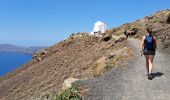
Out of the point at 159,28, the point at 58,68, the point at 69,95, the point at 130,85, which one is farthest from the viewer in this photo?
the point at 58,68

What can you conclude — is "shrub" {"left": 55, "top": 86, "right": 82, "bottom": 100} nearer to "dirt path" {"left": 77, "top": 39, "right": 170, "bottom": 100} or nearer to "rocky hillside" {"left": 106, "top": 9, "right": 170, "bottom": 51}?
"dirt path" {"left": 77, "top": 39, "right": 170, "bottom": 100}

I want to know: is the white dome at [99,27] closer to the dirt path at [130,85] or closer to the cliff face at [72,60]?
the cliff face at [72,60]

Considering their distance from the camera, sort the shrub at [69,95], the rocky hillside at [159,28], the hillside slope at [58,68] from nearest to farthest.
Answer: the shrub at [69,95] → the rocky hillside at [159,28] → the hillside slope at [58,68]

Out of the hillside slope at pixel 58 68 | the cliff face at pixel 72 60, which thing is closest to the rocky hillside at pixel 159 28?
the cliff face at pixel 72 60

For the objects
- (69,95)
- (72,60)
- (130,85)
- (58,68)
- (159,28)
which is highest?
(159,28)

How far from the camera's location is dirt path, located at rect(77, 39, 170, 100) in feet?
61.8

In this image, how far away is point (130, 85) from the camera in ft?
68.3

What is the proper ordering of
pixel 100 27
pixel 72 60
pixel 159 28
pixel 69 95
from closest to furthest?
pixel 69 95, pixel 159 28, pixel 72 60, pixel 100 27

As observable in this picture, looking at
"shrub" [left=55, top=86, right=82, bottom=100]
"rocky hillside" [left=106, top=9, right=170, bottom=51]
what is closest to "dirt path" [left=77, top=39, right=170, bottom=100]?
"shrub" [left=55, top=86, right=82, bottom=100]

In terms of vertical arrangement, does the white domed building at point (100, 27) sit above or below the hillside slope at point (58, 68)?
above

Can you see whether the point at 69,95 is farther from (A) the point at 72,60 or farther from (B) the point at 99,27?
(B) the point at 99,27

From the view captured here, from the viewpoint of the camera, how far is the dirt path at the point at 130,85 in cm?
1883

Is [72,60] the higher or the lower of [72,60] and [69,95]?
the higher

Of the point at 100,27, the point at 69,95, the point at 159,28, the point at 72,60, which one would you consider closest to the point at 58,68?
the point at 72,60
